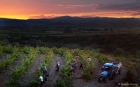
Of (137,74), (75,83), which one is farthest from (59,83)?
(137,74)

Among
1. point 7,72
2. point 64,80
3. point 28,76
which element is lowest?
point 28,76

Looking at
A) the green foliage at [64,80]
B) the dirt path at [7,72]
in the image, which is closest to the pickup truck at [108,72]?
the green foliage at [64,80]

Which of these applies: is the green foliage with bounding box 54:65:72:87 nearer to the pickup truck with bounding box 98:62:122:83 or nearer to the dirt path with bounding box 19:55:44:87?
the dirt path with bounding box 19:55:44:87

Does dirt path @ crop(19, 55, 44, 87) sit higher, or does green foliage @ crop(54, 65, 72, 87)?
green foliage @ crop(54, 65, 72, 87)

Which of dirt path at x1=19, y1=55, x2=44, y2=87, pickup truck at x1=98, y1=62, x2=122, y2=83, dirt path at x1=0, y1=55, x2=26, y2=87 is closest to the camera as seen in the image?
dirt path at x1=19, y1=55, x2=44, y2=87

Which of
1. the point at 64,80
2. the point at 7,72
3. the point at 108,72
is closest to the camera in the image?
the point at 64,80

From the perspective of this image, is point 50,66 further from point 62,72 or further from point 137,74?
point 137,74

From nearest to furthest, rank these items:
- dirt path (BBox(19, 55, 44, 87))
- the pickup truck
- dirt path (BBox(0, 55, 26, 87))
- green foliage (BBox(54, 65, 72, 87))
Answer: green foliage (BBox(54, 65, 72, 87)), dirt path (BBox(19, 55, 44, 87)), dirt path (BBox(0, 55, 26, 87)), the pickup truck

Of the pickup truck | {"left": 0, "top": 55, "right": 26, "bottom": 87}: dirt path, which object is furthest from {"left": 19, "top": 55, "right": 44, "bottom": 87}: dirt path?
the pickup truck

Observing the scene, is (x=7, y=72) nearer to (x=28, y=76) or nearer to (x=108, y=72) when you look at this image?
(x=28, y=76)

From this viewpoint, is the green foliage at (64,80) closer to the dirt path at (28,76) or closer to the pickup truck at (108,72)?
the dirt path at (28,76)

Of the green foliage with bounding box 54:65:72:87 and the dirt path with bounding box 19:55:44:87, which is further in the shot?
the dirt path with bounding box 19:55:44:87

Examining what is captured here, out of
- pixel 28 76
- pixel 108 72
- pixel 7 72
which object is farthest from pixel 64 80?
pixel 7 72

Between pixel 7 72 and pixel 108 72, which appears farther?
pixel 7 72
